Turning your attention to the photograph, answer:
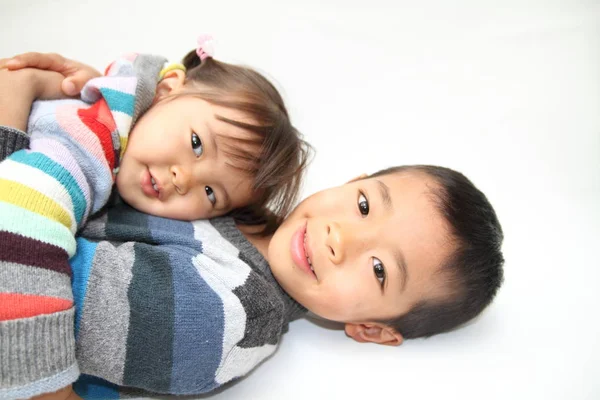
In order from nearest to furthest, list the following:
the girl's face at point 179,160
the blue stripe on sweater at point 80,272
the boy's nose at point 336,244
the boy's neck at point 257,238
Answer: the blue stripe on sweater at point 80,272
the boy's nose at point 336,244
the girl's face at point 179,160
the boy's neck at point 257,238

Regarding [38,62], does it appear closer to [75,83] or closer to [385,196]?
[75,83]

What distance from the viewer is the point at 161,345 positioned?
0.81 metres

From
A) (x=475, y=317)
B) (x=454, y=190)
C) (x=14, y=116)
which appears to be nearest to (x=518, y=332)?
(x=475, y=317)

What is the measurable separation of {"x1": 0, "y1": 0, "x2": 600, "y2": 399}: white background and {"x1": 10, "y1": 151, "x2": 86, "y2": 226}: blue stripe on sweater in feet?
1.52

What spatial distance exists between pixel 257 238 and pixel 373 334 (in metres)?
0.32

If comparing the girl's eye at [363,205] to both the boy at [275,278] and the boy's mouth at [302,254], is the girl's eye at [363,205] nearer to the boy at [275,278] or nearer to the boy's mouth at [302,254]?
the boy at [275,278]

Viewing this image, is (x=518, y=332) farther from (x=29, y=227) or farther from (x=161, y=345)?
(x=29, y=227)

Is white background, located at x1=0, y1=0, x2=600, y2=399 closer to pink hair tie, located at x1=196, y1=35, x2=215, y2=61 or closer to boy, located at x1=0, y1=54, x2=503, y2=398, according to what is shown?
boy, located at x1=0, y1=54, x2=503, y2=398

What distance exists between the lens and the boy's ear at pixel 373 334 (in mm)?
1035

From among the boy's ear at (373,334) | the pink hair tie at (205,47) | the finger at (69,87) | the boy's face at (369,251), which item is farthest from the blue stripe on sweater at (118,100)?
the boy's ear at (373,334)

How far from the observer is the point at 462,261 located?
0.92 meters

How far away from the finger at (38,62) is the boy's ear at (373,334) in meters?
0.80

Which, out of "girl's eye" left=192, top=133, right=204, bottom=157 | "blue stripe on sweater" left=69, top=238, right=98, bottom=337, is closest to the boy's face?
"girl's eye" left=192, top=133, right=204, bottom=157

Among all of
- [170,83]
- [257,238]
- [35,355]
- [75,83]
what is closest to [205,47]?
[170,83]
